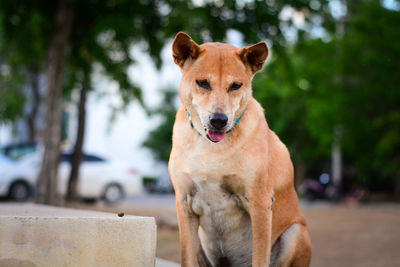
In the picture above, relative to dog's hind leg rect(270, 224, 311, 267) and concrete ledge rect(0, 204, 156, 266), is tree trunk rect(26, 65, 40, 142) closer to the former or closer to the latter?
concrete ledge rect(0, 204, 156, 266)

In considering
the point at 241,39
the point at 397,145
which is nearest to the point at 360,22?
the point at 397,145

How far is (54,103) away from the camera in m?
9.60

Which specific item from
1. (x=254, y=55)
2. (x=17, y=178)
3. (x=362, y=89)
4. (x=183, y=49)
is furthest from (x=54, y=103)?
(x=362, y=89)

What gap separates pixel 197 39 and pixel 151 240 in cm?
498

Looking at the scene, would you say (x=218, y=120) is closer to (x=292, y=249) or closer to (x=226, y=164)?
(x=226, y=164)

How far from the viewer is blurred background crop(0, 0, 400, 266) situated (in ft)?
28.2

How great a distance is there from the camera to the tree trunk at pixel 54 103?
9.45 m

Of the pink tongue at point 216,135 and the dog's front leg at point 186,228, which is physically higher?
the pink tongue at point 216,135

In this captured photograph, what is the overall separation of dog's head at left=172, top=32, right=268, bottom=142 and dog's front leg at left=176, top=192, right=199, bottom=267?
0.56 meters

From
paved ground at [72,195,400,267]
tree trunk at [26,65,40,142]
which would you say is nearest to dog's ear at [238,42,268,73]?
paved ground at [72,195,400,267]

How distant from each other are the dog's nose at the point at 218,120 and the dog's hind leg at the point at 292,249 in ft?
3.75

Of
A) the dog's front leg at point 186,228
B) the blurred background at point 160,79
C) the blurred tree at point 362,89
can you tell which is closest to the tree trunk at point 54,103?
the blurred background at point 160,79

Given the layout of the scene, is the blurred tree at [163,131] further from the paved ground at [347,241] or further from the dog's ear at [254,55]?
the dog's ear at [254,55]

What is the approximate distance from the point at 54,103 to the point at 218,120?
7.37 metres
